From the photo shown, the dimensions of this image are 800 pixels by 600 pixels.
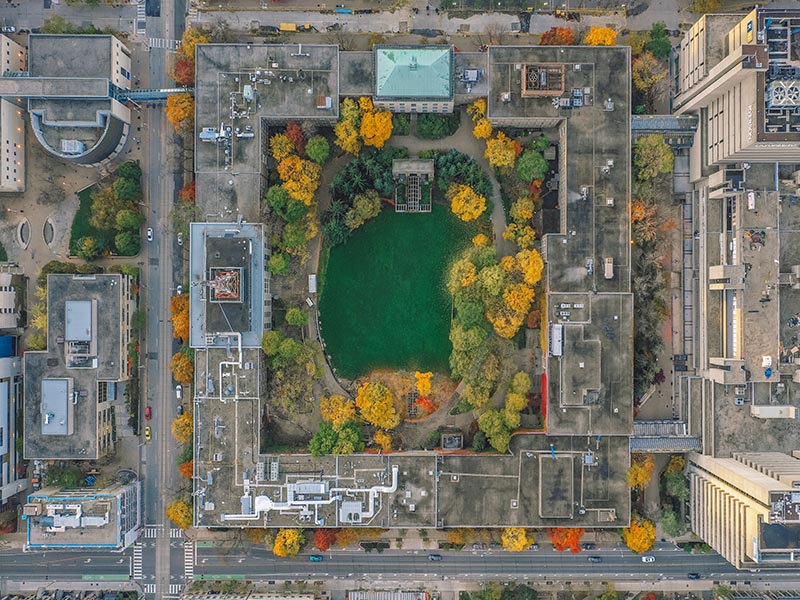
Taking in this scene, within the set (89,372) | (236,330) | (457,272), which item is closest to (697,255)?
(457,272)

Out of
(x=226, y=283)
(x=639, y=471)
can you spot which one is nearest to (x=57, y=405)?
(x=226, y=283)

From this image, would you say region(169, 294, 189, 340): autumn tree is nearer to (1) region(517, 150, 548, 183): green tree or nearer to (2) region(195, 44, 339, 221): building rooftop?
(2) region(195, 44, 339, 221): building rooftop

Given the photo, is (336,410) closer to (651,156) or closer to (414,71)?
(414,71)

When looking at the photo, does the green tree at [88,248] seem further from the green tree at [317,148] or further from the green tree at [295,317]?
the green tree at [317,148]

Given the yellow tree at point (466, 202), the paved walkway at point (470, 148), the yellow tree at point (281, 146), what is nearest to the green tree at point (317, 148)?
the yellow tree at point (281, 146)

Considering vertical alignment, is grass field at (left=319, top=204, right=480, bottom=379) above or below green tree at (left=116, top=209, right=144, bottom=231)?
below

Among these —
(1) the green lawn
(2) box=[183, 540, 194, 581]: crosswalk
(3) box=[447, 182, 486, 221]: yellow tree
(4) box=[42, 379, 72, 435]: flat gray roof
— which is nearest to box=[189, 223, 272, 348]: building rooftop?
(1) the green lawn
